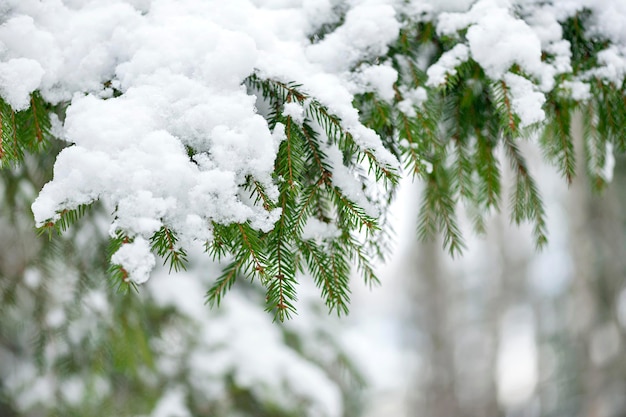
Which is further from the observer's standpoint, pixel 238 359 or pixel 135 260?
pixel 238 359

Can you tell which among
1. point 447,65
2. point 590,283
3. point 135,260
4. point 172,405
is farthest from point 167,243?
point 590,283

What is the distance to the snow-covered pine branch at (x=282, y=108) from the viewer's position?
0.91 meters

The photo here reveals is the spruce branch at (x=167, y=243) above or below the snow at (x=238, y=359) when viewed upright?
above

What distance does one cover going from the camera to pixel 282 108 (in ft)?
3.71

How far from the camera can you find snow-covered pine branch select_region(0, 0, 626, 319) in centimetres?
91

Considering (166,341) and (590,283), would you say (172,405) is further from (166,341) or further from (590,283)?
(590,283)

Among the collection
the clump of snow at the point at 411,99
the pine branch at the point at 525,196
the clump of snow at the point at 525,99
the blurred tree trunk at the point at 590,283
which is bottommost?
the blurred tree trunk at the point at 590,283

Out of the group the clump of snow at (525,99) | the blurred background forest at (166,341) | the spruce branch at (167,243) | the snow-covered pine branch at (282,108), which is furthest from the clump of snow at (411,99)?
the spruce branch at (167,243)

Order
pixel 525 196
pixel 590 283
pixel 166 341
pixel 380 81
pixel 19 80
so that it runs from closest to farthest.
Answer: pixel 19 80, pixel 380 81, pixel 525 196, pixel 166 341, pixel 590 283

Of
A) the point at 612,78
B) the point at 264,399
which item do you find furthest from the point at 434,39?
the point at 264,399

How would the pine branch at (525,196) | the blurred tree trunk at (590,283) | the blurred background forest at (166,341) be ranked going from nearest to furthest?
the pine branch at (525,196)
the blurred background forest at (166,341)
the blurred tree trunk at (590,283)

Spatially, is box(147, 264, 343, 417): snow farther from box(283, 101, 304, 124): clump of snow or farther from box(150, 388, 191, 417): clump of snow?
box(283, 101, 304, 124): clump of snow

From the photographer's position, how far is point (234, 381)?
2676 millimetres

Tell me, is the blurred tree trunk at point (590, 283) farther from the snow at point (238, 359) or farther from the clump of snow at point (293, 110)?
the clump of snow at point (293, 110)
